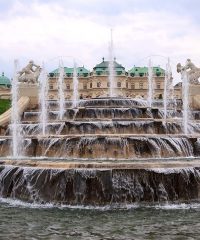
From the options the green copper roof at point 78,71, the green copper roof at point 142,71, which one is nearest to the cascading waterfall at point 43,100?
the green copper roof at point 78,71

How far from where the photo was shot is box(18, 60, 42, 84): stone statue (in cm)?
2822

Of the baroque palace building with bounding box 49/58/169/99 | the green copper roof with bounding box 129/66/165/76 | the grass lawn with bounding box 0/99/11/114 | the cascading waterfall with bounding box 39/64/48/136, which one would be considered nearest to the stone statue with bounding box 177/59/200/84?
the cascading waterfall with bounding box 39/64/48/136

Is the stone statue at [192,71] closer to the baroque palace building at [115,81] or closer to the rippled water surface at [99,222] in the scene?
the rippled water surface at [99,222]

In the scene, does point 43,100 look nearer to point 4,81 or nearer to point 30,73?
point 30,73

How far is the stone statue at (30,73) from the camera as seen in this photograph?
2822cm

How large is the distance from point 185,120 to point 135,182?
27.2 feet

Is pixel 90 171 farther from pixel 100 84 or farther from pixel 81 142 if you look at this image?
pixel 100 84

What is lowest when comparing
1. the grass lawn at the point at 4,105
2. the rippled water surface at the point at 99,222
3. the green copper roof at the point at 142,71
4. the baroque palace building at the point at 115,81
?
the rippled water surface at the point at 99,222

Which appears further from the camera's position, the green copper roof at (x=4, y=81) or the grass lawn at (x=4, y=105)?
the green copper roof at (x=4, y=81)

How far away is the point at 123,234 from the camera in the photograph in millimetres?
9336

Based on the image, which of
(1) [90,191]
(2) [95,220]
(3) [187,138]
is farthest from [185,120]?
(2) [95,220]

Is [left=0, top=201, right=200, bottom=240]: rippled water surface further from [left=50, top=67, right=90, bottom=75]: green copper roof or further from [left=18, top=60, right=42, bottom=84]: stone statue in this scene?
[left=50, top=67, right=90, bottom=75]: green copper roof

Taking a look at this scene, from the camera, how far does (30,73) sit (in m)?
→ 28.5

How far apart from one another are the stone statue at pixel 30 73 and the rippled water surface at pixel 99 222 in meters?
16.4
